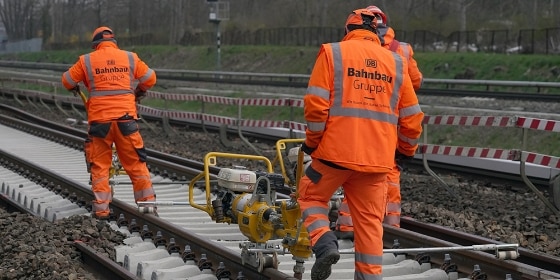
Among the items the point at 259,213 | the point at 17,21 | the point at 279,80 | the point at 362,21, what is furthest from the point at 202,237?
the point at 17,21

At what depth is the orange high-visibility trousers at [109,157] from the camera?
9297mm

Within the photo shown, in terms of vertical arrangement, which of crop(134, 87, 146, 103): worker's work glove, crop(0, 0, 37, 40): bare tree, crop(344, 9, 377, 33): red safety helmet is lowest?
crop(0, 0, 37, 40): bare tree

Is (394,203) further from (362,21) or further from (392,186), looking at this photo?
(362,21)

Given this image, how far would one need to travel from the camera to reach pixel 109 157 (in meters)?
9.48

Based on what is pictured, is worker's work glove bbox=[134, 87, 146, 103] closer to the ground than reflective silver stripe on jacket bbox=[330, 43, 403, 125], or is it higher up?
closer to the ground

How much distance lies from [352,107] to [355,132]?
0.16m

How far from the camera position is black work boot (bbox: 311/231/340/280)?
18.7ft

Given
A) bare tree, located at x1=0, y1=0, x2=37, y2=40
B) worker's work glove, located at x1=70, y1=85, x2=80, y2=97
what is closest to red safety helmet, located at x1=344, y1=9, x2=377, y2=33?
worker's work glove, located at x1=70, y1=85, x2=80, y2=97

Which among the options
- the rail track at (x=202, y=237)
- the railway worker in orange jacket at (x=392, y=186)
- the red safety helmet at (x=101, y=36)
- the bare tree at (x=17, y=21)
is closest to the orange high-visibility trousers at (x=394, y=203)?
the railway worker in orange jacket at (x=392, y=186)

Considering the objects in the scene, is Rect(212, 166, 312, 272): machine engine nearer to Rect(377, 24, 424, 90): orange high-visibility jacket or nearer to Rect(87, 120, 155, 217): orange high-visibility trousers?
Rect(377, 24, 424, 90): orange high-visibility jacket

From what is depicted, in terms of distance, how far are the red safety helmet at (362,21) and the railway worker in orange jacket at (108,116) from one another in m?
3.96

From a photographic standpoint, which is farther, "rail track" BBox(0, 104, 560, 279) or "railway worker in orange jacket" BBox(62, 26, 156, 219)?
"railway worker in orange jacket" BBox(62, 26, 156, 219)

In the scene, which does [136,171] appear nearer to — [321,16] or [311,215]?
[311,215]

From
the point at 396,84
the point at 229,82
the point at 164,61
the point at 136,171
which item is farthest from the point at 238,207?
the point at 164,61
